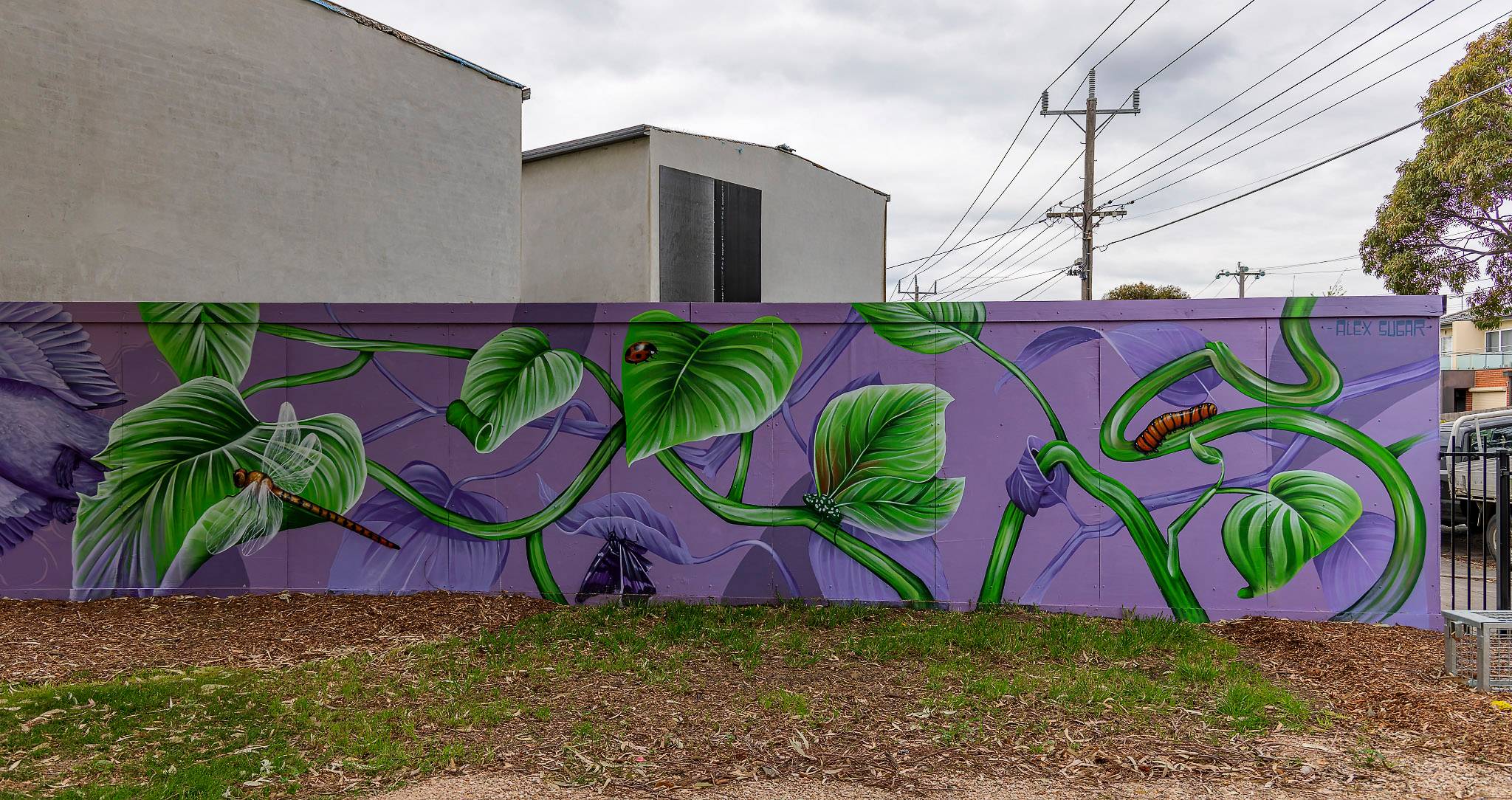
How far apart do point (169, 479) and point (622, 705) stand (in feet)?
13.7

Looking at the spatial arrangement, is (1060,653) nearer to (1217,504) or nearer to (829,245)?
(1217,504)

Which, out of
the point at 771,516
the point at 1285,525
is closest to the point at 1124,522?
the point at 1285,525

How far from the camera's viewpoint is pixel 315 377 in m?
6.56

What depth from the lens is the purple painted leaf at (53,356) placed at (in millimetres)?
6430

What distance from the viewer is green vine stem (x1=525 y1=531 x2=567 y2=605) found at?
257 inches

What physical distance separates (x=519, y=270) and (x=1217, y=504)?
11270mm

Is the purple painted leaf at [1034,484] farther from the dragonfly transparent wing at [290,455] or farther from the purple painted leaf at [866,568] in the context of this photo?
the dragonfly transparent wing at [290,455]

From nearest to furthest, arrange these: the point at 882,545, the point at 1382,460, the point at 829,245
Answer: the point at 1382,460
the point at 882,545
the point at 829,245

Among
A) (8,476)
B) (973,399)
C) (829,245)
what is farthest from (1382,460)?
(829,245)

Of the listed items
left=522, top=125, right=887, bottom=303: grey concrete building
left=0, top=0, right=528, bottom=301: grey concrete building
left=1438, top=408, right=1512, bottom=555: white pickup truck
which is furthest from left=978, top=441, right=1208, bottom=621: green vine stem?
left=522, top=125, right=887, bottom=303: grey concrete building

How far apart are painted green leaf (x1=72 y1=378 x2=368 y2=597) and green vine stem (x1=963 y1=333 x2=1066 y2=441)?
14.8 feet

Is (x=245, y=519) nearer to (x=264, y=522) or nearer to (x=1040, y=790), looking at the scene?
(x=264, y=522)

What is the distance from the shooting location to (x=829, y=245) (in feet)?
65.1

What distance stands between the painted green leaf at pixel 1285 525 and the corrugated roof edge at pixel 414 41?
39.5 ft
